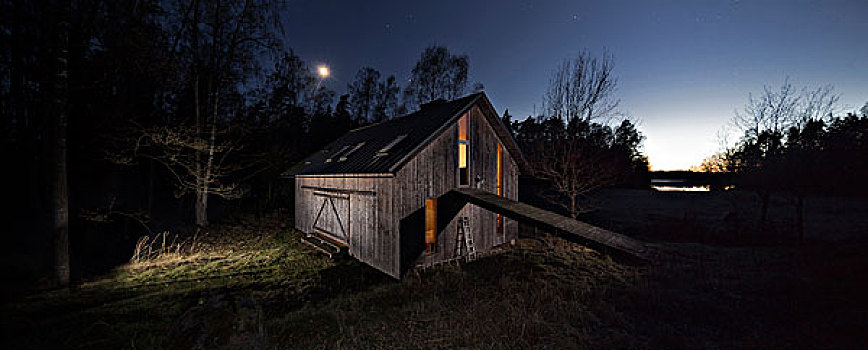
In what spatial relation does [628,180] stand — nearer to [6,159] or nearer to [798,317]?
[798,317]

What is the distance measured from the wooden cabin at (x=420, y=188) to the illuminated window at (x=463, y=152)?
0.04 metres

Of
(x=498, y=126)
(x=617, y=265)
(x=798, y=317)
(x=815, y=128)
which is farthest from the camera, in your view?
(x=815, y=128)

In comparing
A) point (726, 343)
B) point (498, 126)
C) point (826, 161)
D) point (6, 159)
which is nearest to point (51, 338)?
point (726, 343)

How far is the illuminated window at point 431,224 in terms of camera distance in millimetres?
10976

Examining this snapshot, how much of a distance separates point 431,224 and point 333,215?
4.62 m

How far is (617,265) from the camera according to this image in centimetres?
1014

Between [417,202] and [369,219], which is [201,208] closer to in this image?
[369,219]

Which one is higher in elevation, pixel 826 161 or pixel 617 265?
pixel 826 161

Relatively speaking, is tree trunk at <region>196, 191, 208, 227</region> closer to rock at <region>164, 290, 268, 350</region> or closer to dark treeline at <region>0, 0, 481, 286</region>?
dark treeline at <region>0, 0, 481, 286</region>

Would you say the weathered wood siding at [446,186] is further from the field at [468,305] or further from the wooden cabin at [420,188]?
the field at [468,305]

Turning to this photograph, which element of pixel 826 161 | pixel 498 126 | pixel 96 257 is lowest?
pixel 96 257

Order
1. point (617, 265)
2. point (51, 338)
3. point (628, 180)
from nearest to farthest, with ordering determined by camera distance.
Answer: point (51, 338)
point (617, 265)
point (628, 180)

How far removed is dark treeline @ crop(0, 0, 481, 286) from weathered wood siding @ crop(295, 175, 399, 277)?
6.35 m

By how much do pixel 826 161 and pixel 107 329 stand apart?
25431 millimetres
